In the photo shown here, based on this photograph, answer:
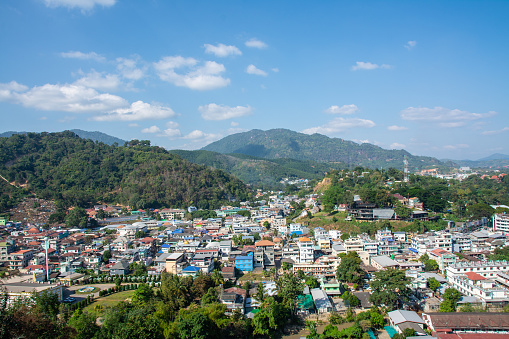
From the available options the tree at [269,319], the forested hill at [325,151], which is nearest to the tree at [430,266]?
the tree at [269,319]

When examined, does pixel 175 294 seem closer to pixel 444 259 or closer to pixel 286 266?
pixel 286 266

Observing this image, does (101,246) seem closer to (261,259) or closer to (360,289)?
(261,259)

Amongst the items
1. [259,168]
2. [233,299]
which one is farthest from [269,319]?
[259,168]

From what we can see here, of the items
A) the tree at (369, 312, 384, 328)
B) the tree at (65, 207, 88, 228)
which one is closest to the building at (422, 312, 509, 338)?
the tree at (369, 312, 384, 328)

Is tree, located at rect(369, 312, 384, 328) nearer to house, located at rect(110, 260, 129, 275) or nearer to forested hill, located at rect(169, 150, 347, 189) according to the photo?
house, located at rect(110, 260, 129, 275)

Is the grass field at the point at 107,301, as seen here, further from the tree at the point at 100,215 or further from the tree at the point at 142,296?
the tree at the point at 100,215
